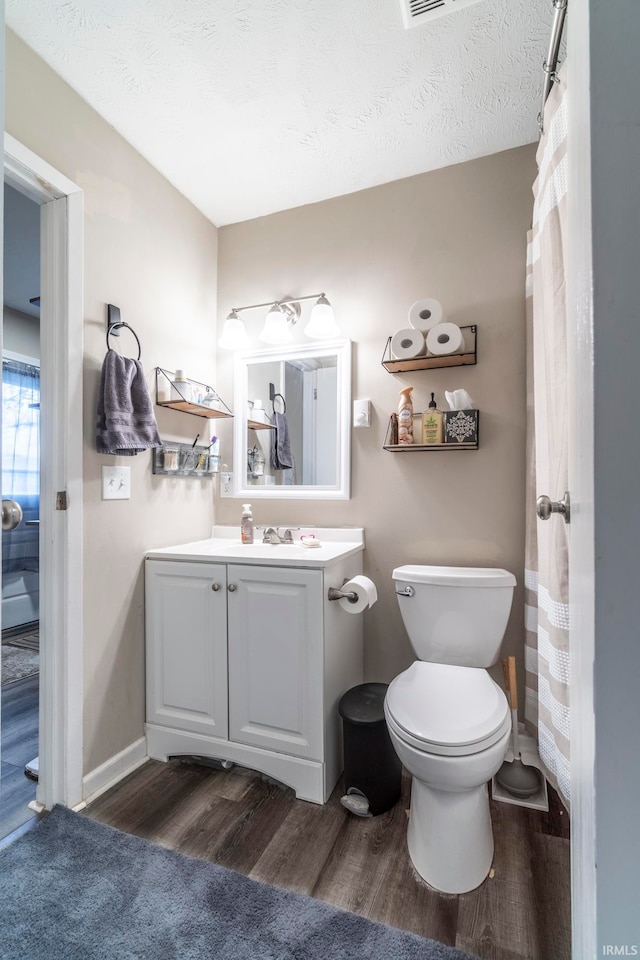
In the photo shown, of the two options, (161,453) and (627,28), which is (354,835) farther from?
(627,28)

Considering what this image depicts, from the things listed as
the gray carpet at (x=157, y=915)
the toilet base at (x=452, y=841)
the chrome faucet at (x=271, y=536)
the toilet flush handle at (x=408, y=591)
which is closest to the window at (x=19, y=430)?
the chrome faucet at (x=271, y=536)

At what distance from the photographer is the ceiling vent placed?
1.29 meters

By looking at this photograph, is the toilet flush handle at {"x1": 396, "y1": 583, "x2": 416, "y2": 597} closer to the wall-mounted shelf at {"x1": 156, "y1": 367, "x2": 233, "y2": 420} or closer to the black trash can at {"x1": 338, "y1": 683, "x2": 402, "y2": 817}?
the black trash can at {"x1": 338, "y1": 683, "x2": 402, "y2": 817}

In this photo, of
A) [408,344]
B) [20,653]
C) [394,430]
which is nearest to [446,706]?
[394,430]

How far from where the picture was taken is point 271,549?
1.91 metres

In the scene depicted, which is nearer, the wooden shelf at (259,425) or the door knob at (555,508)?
the door knob at (555,508)

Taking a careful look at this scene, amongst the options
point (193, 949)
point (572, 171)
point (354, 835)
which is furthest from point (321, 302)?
point (193, 949)

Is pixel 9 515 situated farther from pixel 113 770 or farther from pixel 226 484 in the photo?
pixel 226 484

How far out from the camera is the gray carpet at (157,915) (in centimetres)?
106

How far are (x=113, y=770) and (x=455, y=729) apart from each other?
1315 millimetres

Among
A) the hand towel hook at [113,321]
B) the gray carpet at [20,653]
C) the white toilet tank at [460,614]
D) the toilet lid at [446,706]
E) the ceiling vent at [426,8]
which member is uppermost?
the ceiling vent at [426,8]

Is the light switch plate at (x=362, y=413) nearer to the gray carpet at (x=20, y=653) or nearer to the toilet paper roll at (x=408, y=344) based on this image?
the toilet paper roll at (x=408, y=344)

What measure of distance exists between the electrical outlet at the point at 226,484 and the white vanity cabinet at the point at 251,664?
0.56 m

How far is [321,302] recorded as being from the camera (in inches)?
81.5
